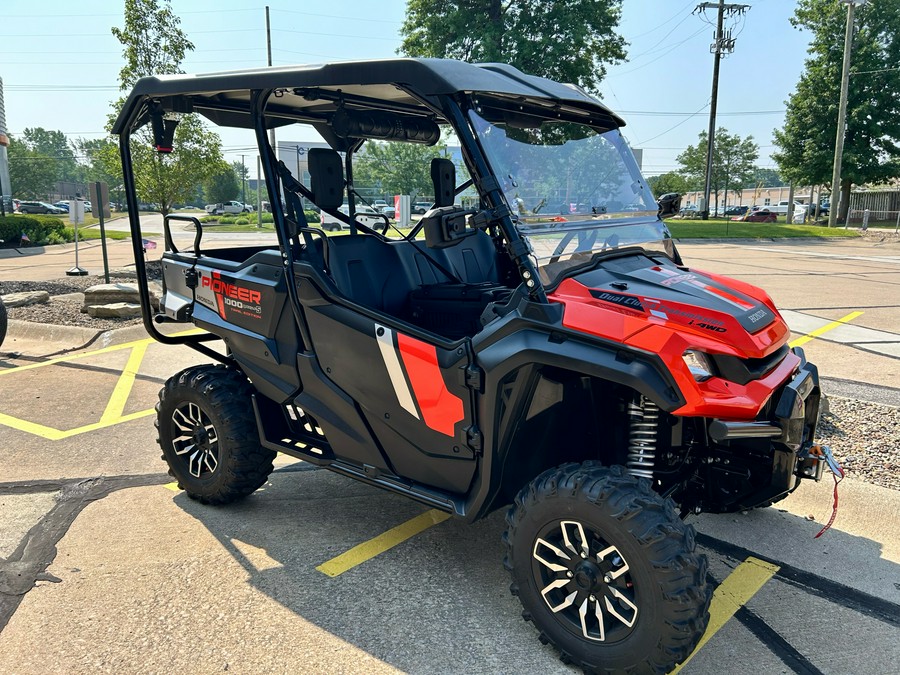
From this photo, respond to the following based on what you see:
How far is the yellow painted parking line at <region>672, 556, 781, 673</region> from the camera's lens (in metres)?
2.96

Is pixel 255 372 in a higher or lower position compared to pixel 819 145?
lower

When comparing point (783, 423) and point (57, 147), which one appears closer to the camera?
point (783, 423)

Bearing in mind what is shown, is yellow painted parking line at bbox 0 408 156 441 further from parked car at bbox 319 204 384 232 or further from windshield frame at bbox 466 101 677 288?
windshield frame at bbox 466 101 677 288

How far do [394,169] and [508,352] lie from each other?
2140mm

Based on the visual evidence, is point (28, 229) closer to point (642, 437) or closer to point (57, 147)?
point (642, 437)

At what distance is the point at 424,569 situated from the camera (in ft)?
11.0

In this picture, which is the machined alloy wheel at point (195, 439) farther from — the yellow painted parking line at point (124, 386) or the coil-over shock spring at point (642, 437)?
the coil-over shock spring at point (642, 437)

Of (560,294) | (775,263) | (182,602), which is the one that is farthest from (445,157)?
(775,263)

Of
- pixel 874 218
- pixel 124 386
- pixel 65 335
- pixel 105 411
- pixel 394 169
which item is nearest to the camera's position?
pixel 394 169

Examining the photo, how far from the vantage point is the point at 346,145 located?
4.34 m

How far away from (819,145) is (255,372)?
1581 inches

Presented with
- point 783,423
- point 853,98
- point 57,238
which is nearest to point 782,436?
point 783,423

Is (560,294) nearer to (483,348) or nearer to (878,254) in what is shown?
(483,348)

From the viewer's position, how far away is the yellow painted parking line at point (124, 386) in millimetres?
5789
